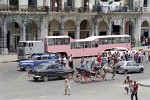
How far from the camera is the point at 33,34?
212ft

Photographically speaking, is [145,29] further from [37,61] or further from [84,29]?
[37,61]

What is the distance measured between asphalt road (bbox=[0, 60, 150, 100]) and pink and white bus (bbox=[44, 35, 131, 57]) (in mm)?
14891

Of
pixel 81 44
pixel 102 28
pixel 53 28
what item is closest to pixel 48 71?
pixel 81 44

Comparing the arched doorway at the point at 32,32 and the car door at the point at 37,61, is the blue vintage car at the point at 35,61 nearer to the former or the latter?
the car door at the point at 37,61

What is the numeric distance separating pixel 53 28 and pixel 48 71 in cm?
3034

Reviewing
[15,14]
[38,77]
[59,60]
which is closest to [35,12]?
[15,14]

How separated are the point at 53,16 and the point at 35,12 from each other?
363 centimetres

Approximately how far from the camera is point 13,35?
6303 cm

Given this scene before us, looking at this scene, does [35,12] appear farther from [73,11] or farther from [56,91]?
[56,91]

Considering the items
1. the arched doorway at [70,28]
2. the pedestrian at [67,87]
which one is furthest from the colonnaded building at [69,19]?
the pedestrian at [67,87]

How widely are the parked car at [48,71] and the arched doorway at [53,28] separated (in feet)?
92.5

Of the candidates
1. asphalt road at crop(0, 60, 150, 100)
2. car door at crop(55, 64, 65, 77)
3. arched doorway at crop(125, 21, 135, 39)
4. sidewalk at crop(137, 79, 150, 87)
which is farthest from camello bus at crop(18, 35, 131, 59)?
sidewalk at crop(137, 79, 150, 87)

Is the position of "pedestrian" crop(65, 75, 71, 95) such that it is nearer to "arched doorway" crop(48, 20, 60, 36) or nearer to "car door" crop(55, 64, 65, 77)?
"car door" crop(55, 64, 65, 77)

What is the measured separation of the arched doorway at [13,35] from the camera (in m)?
62.7
